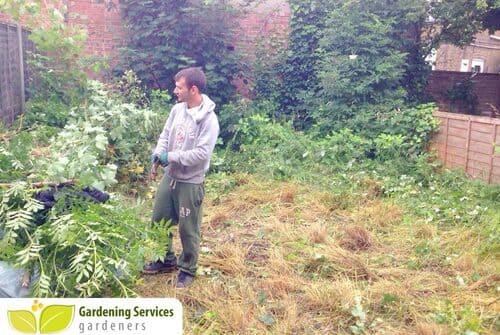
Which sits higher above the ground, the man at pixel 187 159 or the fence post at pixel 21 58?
the fence post at pixel 21 58

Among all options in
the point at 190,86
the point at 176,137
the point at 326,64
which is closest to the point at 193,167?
the point at 176,137

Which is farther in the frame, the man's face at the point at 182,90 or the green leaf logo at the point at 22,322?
the man's face at the point at 182,90

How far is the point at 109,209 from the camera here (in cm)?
323

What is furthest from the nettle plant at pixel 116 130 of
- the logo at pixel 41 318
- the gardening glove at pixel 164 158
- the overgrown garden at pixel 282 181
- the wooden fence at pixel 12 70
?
the logo at pixel 41 318

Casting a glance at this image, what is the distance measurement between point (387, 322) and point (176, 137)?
6.48ft

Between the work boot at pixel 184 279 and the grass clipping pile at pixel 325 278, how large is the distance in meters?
0.05

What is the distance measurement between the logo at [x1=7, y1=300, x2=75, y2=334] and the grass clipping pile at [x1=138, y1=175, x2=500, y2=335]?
2.71 ft

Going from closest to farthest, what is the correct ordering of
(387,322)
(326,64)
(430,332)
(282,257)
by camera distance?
(430,332)
(387,322)
(282,257)
(326,64)

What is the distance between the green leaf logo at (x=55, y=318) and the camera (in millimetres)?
2625

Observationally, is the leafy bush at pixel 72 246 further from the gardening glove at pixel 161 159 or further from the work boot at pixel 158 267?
the work boot at pixel 158 267

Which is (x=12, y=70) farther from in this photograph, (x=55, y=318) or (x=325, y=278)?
(x=325, y=278)

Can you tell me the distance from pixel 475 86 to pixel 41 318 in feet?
35.7

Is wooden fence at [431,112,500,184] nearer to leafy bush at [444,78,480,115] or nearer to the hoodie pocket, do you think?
leafy bush at [444,78,480,115]

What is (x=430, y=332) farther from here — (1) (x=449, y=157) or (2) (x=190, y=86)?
(1) (x=449, y=157)
